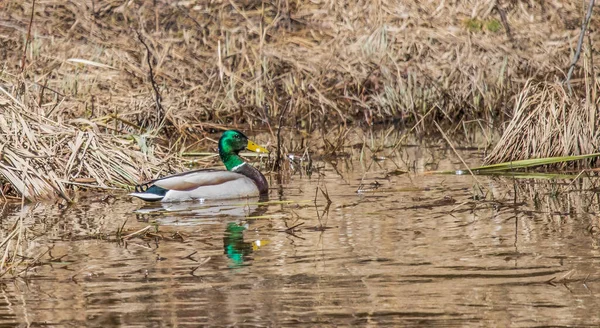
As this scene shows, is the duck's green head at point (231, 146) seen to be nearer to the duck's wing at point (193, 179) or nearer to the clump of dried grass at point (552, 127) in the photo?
the duck's wing at point (193, 179)

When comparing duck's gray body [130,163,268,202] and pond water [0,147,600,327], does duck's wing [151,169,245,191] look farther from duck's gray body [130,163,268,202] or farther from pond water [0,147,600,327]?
pond water [0,147,600,327]

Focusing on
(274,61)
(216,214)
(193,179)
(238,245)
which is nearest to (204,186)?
(193,179)

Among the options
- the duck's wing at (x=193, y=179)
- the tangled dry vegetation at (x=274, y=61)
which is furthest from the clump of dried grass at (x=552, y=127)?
the duck's wing at (x=193, y=179)

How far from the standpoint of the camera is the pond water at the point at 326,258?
5.69 metres

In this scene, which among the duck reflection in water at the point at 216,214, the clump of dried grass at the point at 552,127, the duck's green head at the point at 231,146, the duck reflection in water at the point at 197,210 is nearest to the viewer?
the duck reflection in water at the point at 216,214

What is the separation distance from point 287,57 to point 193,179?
6.46 meters

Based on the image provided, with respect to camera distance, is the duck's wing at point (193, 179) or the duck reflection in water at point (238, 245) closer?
the duck reflection in water at point (238, 245)

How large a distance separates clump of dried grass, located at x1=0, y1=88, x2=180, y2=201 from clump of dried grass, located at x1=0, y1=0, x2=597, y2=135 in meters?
1.86

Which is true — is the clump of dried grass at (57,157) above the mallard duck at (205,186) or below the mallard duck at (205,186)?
above

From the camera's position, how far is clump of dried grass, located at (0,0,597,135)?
1473 centimetres

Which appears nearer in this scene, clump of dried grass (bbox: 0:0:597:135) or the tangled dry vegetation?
the tangled dry vegetation

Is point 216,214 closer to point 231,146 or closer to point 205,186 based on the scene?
point 205,186

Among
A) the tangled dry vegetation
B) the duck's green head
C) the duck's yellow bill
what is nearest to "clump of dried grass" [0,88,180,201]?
the tangled dry vegetation

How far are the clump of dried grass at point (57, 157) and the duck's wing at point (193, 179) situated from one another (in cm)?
64
